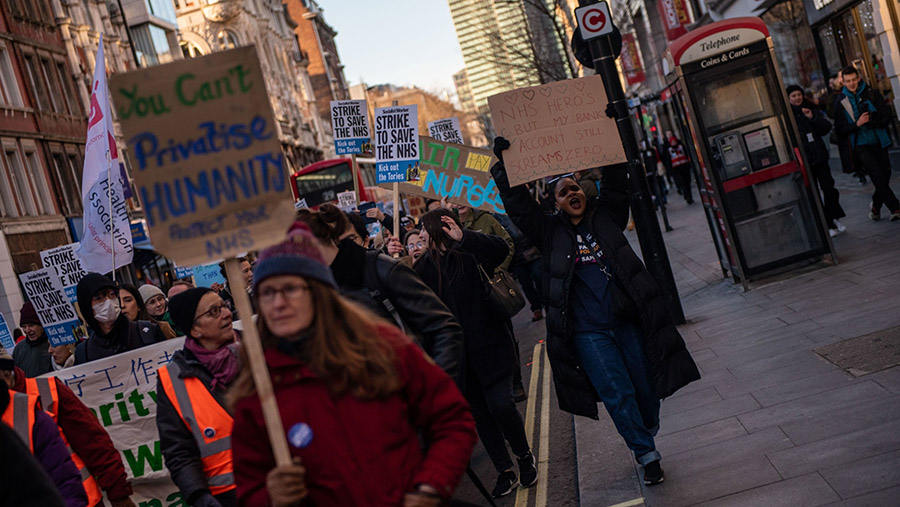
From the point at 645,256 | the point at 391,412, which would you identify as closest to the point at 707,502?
the point at 391,412

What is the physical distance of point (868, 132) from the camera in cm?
1353

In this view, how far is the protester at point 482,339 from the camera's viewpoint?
7109 mm

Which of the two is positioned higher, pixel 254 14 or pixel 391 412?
pixel 254 14

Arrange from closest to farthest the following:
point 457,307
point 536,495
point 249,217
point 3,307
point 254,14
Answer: point 249,217 → point 536,495 → point 457,307 → point 3,307 → point 254,14

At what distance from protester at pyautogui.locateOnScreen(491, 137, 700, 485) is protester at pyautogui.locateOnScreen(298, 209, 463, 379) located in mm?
1448

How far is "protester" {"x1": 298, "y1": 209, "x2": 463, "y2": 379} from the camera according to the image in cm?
510

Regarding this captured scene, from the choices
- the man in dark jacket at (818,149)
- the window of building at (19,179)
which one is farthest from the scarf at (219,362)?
the window of building at (19,179)

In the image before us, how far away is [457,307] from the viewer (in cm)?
748

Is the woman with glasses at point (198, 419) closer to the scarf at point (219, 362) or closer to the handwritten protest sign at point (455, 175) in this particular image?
the scarf at point (219, 362)

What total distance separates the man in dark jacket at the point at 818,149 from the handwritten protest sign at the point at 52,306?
877cm

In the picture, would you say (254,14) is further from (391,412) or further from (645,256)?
(391,412)

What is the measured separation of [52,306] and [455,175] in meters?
4.73

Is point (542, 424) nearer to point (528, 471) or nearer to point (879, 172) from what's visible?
point (528, 471)

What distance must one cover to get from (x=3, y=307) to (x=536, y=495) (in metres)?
25.6
